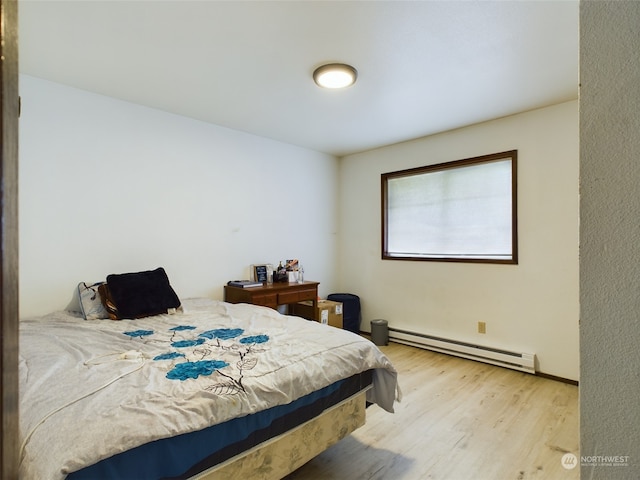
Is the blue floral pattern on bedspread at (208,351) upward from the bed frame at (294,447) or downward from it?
upward

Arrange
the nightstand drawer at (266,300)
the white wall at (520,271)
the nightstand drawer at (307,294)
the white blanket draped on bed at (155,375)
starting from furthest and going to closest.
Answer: the nightstand drawer at (307,294)
the nightstand drawer at (266,300)
the white wall at (520,271)
the white blanket draped on bed at (155,375)

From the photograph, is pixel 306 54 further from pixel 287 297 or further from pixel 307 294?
pixel 307 294

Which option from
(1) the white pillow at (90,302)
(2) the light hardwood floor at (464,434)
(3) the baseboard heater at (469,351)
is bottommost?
(2) the light hardwood floor at (464,434)

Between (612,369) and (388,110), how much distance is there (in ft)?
9.56

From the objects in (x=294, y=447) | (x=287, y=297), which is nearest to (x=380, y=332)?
(x=287, y=297)

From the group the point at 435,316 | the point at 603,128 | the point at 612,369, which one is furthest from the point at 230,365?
the point at 435,316

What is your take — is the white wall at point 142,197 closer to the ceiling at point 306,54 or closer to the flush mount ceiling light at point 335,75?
the ceiling at point 306,54

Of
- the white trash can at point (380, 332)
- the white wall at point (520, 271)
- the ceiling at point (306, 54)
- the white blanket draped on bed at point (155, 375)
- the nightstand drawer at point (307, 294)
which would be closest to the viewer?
the white blanket draped on bed at point (155, 375)

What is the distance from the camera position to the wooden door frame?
1.45 feet

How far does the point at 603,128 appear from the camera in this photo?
1.82ft

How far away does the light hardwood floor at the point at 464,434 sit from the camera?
5.81 ft

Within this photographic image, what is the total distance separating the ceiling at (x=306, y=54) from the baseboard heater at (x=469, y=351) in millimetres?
2328

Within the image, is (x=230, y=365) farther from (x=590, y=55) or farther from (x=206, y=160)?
(x=206, y=160)

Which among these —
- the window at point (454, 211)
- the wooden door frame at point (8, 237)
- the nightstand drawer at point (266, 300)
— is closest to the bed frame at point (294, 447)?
the wooden door frame at point (8, 237)
